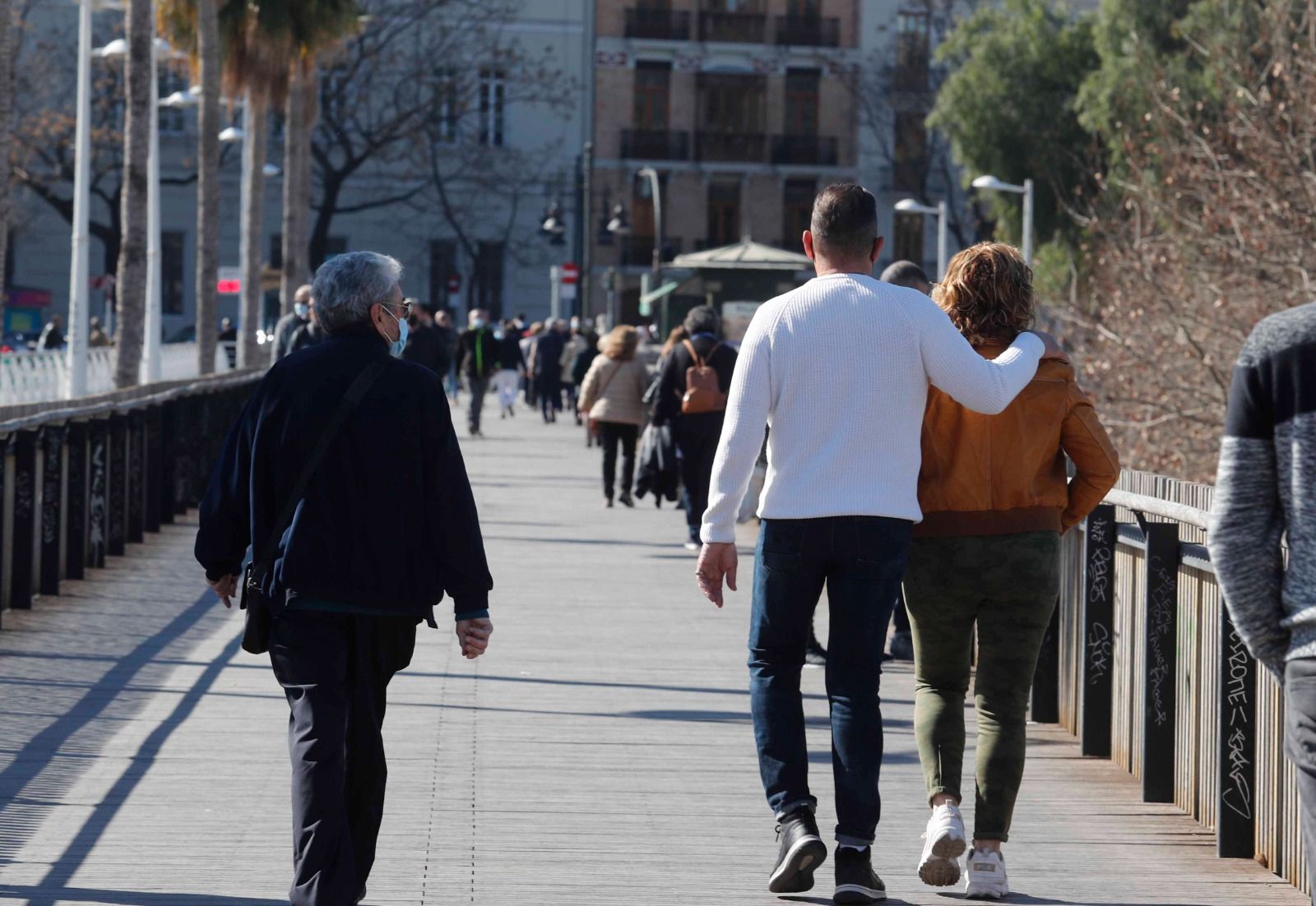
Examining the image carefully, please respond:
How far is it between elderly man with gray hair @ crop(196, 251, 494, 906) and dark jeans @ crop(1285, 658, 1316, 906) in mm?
2246

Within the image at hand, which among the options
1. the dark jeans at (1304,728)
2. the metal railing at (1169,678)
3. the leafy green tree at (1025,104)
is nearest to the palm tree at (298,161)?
the leafy green tree at (1025,104)

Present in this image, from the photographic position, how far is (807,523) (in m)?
5.72

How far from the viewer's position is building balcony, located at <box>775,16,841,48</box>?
71.2 m

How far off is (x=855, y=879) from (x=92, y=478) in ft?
30.3

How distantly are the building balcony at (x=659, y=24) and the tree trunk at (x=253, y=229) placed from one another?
3622cm

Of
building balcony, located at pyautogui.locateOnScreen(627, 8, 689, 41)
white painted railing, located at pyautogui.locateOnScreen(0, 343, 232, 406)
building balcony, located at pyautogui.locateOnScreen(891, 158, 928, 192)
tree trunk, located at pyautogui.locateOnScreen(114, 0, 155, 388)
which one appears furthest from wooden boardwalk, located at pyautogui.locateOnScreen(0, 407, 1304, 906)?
building balcony, located at pyautogui.locateOnScreen(627, 8, 689, 41)

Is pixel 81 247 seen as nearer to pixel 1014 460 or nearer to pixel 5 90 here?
pixel 5 90

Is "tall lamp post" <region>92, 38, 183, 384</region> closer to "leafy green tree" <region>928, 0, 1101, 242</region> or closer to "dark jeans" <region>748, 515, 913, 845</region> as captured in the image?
"leafy green tree" <region>928, 0, 1101, 242</region>

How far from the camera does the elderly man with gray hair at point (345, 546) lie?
17.3 feet

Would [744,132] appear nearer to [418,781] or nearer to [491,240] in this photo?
[491,240]

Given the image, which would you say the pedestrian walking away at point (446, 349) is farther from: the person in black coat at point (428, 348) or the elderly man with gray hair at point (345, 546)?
the elderly man with gray hair at point (345, 546)

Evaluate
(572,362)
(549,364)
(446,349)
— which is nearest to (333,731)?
(446,349)

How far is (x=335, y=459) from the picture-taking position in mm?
5305

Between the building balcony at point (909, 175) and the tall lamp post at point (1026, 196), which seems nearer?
the tall lamp post at point (1026, 196)
